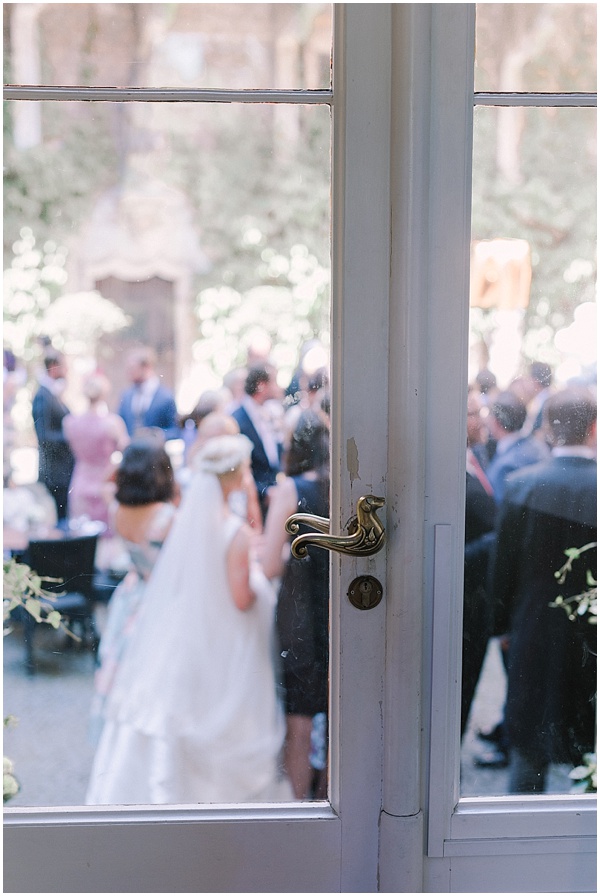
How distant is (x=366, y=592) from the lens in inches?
47.8

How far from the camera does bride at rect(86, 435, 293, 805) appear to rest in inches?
48.3

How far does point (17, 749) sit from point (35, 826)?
12 cm

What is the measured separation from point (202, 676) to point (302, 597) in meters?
0.19

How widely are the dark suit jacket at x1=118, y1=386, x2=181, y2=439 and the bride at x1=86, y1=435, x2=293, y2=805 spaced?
0.06 metres

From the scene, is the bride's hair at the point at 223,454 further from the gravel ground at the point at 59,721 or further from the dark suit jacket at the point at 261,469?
the gravel ground at the point at 59,721

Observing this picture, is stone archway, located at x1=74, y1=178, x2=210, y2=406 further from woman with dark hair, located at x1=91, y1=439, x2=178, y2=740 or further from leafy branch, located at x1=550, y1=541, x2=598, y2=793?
leafy branch, located at x1=550, y1=541, x2=598, y2=793

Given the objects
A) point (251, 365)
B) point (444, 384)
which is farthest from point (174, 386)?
point (444, 384)

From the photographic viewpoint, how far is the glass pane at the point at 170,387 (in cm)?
119

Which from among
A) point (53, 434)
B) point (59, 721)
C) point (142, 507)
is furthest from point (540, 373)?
point (59, 721)

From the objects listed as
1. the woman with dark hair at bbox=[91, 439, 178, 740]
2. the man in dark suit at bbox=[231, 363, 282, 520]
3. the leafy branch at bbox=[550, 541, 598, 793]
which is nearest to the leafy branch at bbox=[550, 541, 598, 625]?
the leafy branch at bbox=[550, 541, 598, 793]

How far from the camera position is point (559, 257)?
1227 mm

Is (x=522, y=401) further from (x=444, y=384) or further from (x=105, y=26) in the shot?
(x=105, y=26)

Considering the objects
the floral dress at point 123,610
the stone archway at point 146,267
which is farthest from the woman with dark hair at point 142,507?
the stone archway at point 146,267

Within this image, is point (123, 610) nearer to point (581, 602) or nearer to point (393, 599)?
point (393, 599)
